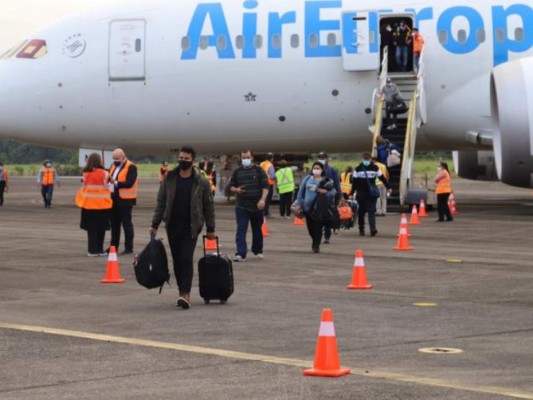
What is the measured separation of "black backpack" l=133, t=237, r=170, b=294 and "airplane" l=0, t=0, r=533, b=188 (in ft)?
59.1

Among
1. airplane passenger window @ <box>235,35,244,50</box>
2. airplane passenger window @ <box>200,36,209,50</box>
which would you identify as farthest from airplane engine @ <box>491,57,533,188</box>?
airplane passenger window @ <box>200,36,209,50</box>

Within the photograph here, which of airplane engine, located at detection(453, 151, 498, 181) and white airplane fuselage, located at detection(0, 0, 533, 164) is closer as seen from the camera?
white airplane fuselage, located at detection(0, 0, 533, 164)

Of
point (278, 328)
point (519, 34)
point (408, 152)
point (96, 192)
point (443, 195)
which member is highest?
point (519, 34)

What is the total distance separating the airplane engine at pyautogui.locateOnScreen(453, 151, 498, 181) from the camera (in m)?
36.5

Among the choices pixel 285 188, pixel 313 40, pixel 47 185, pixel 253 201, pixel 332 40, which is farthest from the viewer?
pixel 47 185

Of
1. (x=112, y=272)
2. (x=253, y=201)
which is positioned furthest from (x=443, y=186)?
(x=112, y=272)

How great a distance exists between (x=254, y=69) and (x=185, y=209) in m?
17.8

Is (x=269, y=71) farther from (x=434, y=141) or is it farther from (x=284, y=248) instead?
(x=284, y=248)

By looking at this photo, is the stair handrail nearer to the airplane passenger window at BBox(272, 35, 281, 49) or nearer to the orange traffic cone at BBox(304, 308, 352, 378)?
the airplane passenger window at BBox(272, 35, 281, 49)

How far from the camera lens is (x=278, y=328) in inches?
479

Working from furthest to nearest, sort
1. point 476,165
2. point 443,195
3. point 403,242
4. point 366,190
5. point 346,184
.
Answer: point 476,165
point 346,184
point 443,195
point 366,190
point 403,242

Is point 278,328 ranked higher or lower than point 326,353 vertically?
lower

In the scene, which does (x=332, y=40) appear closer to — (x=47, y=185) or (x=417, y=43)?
(x=417, y=43)

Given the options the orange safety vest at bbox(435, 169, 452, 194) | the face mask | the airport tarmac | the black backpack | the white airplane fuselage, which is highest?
the white airplane fuselage
